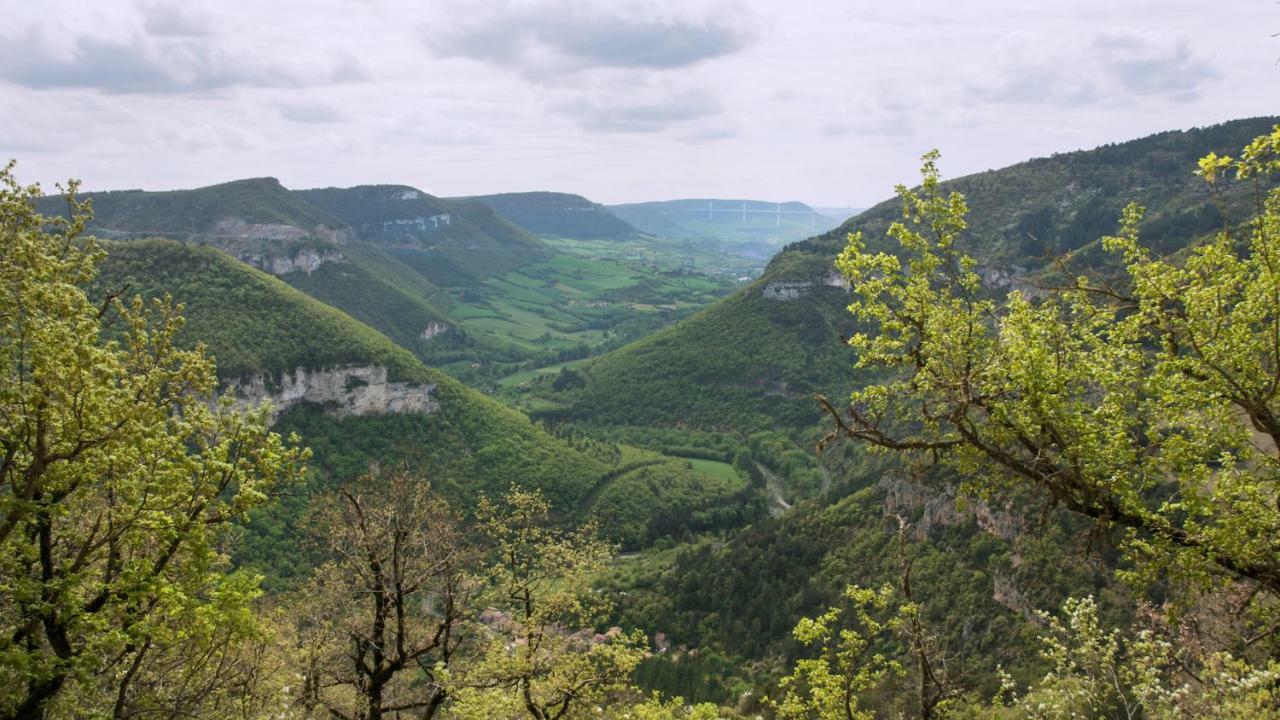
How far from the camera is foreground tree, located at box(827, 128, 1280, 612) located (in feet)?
35.2

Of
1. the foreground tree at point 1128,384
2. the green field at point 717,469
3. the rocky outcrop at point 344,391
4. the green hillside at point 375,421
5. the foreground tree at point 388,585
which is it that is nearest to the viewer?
the foreground tree at point 1128,384

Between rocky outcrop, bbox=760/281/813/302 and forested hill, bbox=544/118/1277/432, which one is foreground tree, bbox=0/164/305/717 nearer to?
forested hill, bbox=544/118/1277/432

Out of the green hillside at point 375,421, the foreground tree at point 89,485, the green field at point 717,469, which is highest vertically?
the foreground tree at point 89,485

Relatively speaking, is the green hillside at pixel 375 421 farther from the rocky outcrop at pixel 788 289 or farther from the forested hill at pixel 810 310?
the rocky outcrop at pixel 788 289

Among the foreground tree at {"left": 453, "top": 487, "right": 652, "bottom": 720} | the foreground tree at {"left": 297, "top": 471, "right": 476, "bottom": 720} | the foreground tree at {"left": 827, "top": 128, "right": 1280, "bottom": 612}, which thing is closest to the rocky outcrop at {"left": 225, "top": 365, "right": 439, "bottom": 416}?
the foreground tree at {"left": 297, "top": 471, "right": 476, "bottom": 720}

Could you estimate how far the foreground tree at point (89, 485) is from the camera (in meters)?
12.1

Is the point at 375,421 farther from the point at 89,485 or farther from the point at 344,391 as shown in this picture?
the point at 89,485

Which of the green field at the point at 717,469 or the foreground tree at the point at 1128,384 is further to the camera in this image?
the green field at the point at 717,469

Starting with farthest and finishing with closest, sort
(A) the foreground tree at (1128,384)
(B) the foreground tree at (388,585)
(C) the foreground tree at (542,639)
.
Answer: (C) the foreground tree at (542,639), (B) the foreground tree at (388,585), (A) the foreground tree at (1128,384)

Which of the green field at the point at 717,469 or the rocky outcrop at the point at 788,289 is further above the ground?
the rocky outcrop at the point at 788,289

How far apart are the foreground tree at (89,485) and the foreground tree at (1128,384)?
38.6 feet

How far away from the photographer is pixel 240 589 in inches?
576

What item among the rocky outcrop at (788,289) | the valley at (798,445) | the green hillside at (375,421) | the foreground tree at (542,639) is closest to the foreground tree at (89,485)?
the valley at (798,445)

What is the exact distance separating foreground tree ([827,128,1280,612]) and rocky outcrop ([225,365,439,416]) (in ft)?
348
